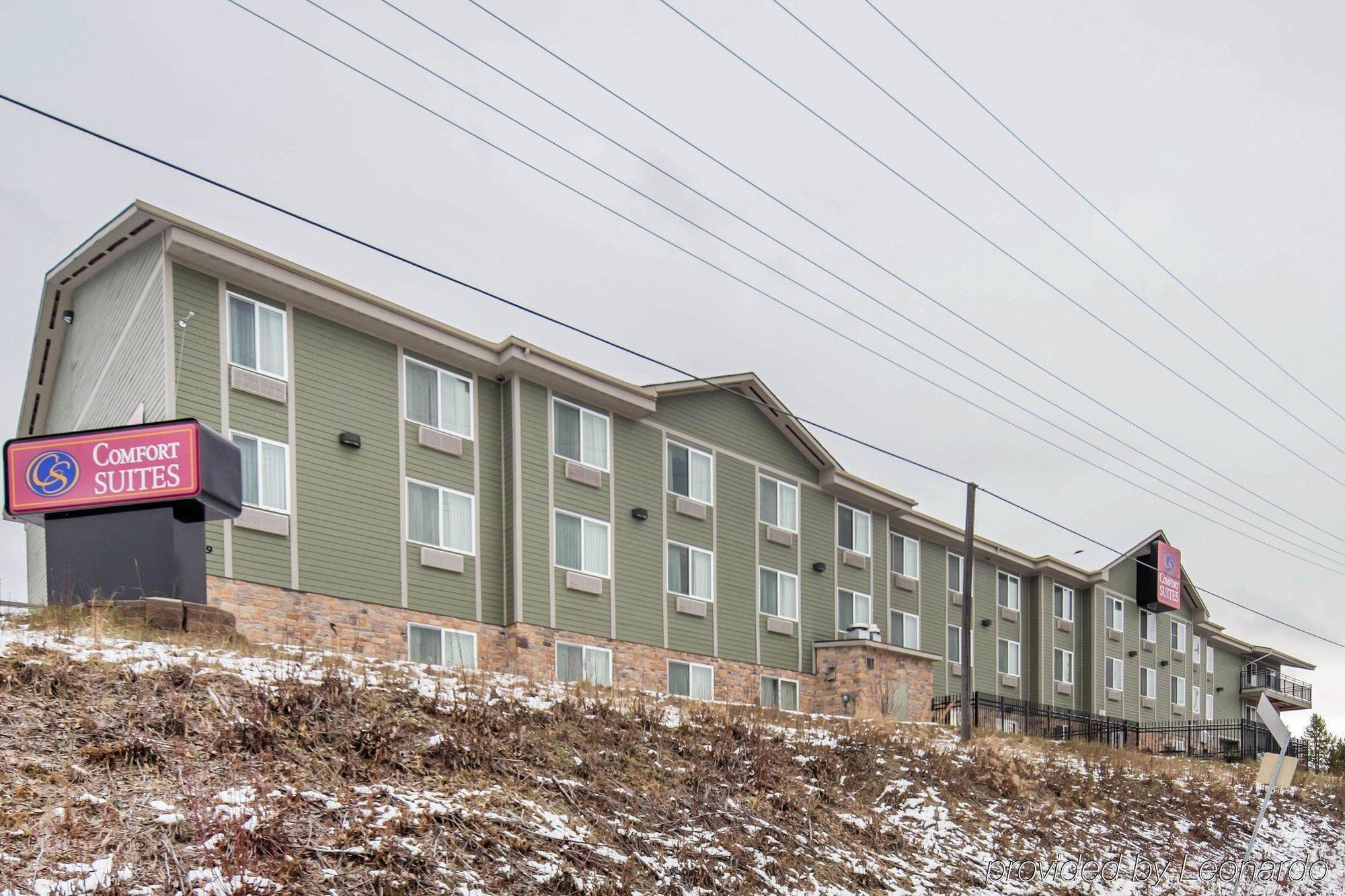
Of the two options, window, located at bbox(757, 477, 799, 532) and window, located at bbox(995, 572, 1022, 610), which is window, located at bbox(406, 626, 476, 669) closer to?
window, located at bbox(757, 477, 799, 532)

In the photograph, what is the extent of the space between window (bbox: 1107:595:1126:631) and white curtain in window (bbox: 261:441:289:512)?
40.3 meters

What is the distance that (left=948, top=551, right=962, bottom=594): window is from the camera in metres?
45.4

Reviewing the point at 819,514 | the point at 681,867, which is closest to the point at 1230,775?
the point at 819,514

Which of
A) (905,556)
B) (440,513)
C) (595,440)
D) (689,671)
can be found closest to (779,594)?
(689,671)

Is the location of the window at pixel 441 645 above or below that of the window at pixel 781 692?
above

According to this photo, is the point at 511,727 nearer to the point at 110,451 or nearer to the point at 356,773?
the point at 356,773

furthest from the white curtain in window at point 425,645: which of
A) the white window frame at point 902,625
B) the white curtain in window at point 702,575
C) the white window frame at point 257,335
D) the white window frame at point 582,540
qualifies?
the white window frame at point 902,625

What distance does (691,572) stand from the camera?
108 feet

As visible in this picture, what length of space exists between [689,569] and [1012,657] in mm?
20966

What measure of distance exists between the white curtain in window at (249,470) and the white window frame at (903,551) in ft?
76.9

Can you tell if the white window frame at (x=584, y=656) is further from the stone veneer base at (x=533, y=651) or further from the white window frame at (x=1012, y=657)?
the white window frame at (x=1012, y=657)

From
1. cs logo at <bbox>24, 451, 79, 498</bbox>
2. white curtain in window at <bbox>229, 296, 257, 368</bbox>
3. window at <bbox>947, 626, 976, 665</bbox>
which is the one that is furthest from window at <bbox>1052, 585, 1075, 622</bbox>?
cs logo at <bbox>24, 451, 79, 498</bbox>

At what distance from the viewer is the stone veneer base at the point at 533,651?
22734mm

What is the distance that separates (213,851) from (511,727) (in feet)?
16.9
